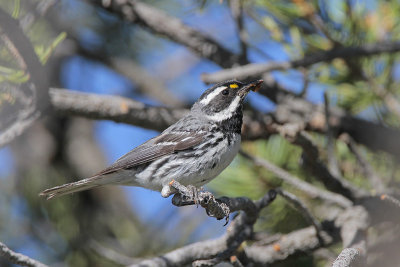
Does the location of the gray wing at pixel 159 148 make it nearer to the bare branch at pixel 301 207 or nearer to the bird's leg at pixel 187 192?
the bare branch at pixel 301 207

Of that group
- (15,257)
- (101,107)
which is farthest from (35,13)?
(15,257)

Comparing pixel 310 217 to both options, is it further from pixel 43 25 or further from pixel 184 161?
pixel 43 25

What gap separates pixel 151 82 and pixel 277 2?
1.81 metres

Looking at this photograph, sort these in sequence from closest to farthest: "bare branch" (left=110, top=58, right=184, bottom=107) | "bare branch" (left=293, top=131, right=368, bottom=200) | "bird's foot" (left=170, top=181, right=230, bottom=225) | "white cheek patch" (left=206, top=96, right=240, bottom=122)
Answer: "bird's foot" (left=170, top=181, right=230, bottom=225)
"bare branch" (left=293, top=131, right=368, bottom=200)
"white cheek patch" (left=206, top=96, right=240, bottom=122)
"bare branch" (left=110, top=58, right=184, bottom=107)

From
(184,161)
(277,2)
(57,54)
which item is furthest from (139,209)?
(277,2)

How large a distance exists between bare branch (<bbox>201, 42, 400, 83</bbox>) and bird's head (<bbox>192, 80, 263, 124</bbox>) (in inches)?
14.3

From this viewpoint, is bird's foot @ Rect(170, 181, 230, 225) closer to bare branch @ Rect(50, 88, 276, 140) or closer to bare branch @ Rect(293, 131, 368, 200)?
bare branch @ Rect(293, 131, 368, 200)

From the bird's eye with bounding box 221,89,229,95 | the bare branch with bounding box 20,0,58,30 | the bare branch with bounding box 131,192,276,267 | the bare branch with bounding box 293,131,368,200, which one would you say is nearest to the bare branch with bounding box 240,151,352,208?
the bare branch with bounding box 293,131,368,200

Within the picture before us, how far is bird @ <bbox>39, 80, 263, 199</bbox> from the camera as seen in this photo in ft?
12.5

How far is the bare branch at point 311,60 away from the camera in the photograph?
3623 millimetres

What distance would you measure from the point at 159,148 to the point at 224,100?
0.70m

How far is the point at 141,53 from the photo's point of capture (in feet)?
20.0

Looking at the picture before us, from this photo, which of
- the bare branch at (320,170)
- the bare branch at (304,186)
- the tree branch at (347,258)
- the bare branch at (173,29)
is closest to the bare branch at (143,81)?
the bare branch at (173,29)

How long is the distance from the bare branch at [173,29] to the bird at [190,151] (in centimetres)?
38
